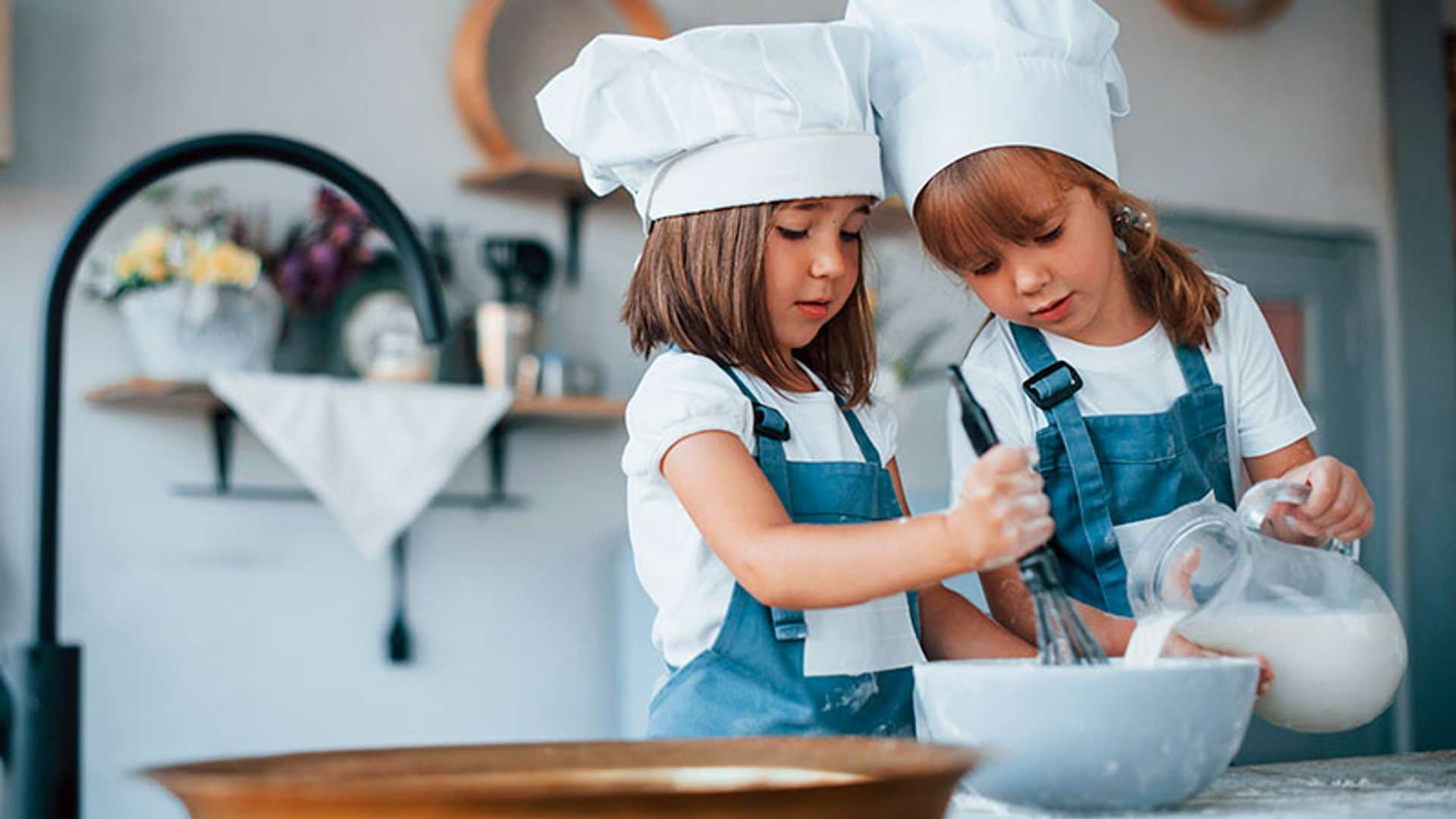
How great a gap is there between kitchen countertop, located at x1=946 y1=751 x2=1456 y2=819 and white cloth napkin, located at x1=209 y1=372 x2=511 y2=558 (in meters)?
1.54

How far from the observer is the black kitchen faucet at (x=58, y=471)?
70cm

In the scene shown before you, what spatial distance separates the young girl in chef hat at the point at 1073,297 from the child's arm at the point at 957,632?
5cm

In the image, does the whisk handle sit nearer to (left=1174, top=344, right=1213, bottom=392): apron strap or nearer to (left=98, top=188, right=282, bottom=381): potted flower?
(left=1174, top=344, right=1213, bottom=392): apron strap

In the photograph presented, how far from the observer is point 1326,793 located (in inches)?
32.0

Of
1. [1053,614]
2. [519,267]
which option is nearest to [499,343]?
[519,267]

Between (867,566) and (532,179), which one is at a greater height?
(532,179)

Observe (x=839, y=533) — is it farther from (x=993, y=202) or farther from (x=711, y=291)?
(x=993, y=202)

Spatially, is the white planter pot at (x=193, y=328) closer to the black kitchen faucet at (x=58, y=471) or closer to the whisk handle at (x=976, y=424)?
the black kitchen faucet at (x=58, y=471)

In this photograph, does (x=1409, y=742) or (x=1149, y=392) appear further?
(x=1409, y=742)

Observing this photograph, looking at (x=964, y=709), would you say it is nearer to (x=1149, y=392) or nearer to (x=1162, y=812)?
(x=1162, y=812)

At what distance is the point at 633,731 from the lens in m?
2.58

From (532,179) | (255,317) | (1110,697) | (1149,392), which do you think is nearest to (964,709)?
(1110,697)

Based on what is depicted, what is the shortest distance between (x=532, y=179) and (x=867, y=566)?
179cm

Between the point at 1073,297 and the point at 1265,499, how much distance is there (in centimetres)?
33
